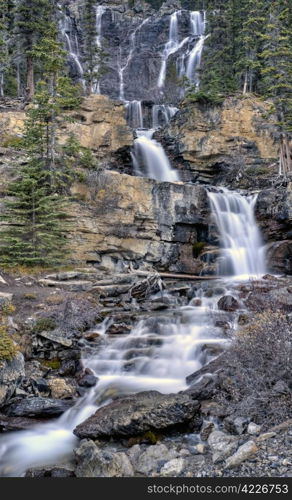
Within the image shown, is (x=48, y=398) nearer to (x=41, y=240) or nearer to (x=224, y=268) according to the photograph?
(x=41, y=240)

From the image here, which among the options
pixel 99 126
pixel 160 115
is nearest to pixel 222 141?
Result: pixel 160 115

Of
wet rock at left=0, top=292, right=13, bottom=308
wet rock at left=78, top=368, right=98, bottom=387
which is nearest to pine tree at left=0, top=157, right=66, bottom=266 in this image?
wet rock at left=0, top=292, right=13, bottom=308

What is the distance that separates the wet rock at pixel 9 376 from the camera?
32.6ft

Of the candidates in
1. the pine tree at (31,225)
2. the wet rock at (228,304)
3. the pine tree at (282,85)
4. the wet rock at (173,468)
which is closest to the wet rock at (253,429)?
the wet rock at (173,468)

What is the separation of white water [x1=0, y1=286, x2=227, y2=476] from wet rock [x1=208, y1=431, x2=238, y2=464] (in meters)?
3.18

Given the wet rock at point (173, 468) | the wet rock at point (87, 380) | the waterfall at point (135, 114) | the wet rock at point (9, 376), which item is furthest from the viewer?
the waterfall at point (135, 114)

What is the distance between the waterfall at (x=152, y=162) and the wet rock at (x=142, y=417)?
2349cm

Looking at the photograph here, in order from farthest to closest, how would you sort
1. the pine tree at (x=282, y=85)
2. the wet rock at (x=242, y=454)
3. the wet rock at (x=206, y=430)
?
the pine tree at (x=282, y=85)
the wet rock at (x=206, y=430)
the wet rock at (x=242, y=454)

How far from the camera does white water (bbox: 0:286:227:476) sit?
28.1ft

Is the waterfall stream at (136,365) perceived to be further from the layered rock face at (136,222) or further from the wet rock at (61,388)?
the layered rock face at (136,222)

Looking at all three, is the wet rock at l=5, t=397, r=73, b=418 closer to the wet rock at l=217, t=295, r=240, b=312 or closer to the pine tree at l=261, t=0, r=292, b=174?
the wet rock at l=217, t=295, r=240, b=312

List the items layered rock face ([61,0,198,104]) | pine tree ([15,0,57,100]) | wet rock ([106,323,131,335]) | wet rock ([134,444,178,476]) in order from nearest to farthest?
wet rock ([134,444,178,476]), wet rock ([106,323,131,335]), pine tree ([15,0,57,100]), layered rock face ([61,0,198,104])

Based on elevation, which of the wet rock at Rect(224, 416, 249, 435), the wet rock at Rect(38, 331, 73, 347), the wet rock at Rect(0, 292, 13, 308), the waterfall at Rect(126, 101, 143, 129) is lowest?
the wet rock at Rect(224, 416, 249, 435)
